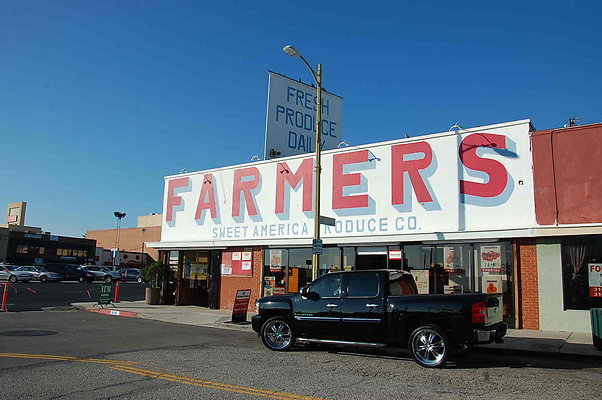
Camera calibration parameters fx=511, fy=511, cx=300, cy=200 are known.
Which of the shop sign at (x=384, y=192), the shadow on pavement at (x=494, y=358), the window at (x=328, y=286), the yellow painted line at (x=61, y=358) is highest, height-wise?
the shop sign at (x=384, y=192)

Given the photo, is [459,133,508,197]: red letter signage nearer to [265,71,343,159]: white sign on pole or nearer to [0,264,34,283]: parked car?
[265,71,343,159]: white sign on pole

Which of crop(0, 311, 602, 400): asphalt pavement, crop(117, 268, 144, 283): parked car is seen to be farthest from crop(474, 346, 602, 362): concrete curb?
crop(117, 268, 144, 283): parked car

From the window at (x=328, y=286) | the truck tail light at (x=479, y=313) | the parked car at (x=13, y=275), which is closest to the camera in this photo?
the truck tail light at (x=479, y=313)

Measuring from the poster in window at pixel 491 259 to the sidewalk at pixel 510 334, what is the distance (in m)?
1.86

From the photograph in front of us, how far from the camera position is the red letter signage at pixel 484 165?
15641 millimetres

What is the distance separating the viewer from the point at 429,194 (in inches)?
663

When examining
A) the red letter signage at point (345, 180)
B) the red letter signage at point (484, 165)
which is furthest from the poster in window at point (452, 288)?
the red letter signage at point (345, 180)

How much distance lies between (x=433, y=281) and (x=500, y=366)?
6796 millimetres

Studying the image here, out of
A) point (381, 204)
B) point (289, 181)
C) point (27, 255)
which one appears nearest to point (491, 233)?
point (381, 204)

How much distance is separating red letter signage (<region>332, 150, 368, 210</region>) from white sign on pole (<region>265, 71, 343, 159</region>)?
163 inches

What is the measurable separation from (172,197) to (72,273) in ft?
107

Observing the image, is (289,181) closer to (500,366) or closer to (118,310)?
(118,310)

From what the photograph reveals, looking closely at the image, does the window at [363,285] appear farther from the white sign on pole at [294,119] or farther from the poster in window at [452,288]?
the white sign on pole at [294,119]

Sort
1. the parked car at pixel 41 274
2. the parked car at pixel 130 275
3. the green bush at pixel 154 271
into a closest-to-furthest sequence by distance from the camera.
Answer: the green bush at pixel 154 271 → the parked car at pixel 41 274 → the parked car at pixel 130 275
